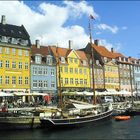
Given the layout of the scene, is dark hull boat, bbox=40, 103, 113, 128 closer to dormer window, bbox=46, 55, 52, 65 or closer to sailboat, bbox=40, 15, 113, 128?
sailboat, bbox=40, 15, 113, 128

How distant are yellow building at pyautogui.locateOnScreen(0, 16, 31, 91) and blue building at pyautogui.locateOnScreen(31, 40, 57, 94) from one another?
1810mm

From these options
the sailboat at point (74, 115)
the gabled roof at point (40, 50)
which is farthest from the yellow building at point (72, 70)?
the sailboat at point (74, 115)

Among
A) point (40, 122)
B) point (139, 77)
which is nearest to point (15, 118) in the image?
point (40, 122)

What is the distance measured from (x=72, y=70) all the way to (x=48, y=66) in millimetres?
7258

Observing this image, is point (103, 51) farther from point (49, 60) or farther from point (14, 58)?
point (14, 58)

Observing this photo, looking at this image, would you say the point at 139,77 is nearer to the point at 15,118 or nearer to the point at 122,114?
the point at 122,114

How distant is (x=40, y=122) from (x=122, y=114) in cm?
1980

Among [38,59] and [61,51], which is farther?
[61,51]

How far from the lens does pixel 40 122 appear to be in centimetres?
3847

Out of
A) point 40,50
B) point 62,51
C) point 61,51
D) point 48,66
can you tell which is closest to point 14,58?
point 48,66

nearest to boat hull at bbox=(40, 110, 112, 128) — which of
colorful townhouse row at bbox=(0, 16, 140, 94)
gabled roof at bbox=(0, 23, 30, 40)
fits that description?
→ colorful townhouse row at bbox=(0, 16, 140, 94)

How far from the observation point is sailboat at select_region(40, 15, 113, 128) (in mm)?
37531

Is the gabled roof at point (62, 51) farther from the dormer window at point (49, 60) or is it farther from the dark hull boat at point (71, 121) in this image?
the dark hull boat at point (71, 121)

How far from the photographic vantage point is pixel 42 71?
68812mm
